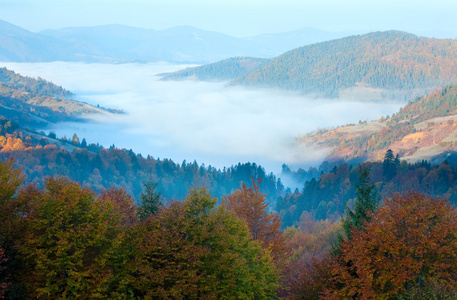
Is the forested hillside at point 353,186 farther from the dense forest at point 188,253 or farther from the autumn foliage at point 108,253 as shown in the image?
the autumn foliage at point 108,253

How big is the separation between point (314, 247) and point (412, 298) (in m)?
38.3

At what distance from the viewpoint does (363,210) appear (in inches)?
1323

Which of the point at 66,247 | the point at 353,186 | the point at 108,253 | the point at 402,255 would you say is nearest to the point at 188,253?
the point at 108,253

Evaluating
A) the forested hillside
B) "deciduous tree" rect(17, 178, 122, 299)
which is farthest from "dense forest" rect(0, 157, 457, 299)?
the forested hillside

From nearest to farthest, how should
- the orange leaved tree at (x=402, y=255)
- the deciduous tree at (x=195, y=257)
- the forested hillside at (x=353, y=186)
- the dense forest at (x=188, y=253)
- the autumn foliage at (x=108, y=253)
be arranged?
the autumn foliage at (x=108, y=253) → the dense forest at (x=188, y=253) → the deciduous tree at (x=195, y=257) → the orange leaved tree at (x=402, y=255) → the forested hillside at (x=353, y=186)

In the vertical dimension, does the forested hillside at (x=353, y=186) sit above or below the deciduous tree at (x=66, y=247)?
below

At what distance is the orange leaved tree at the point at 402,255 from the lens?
28.8 metres

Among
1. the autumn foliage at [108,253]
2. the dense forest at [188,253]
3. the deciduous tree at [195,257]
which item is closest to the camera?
the autumn foliage at [108,253]

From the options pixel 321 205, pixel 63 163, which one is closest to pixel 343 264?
pixel 321 205

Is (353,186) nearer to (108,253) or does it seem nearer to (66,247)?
(108,253)

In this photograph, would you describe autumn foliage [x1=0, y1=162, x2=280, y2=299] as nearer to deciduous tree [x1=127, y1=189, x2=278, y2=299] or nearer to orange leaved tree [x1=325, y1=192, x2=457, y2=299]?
deciduous tree [x1=127, y1=189, x2=278, y2=299]

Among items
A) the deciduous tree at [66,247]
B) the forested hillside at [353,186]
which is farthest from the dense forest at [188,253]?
the forested hillside at [353,186]

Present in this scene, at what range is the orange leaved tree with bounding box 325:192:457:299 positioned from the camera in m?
28.8

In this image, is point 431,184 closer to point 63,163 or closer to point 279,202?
point 279,202
